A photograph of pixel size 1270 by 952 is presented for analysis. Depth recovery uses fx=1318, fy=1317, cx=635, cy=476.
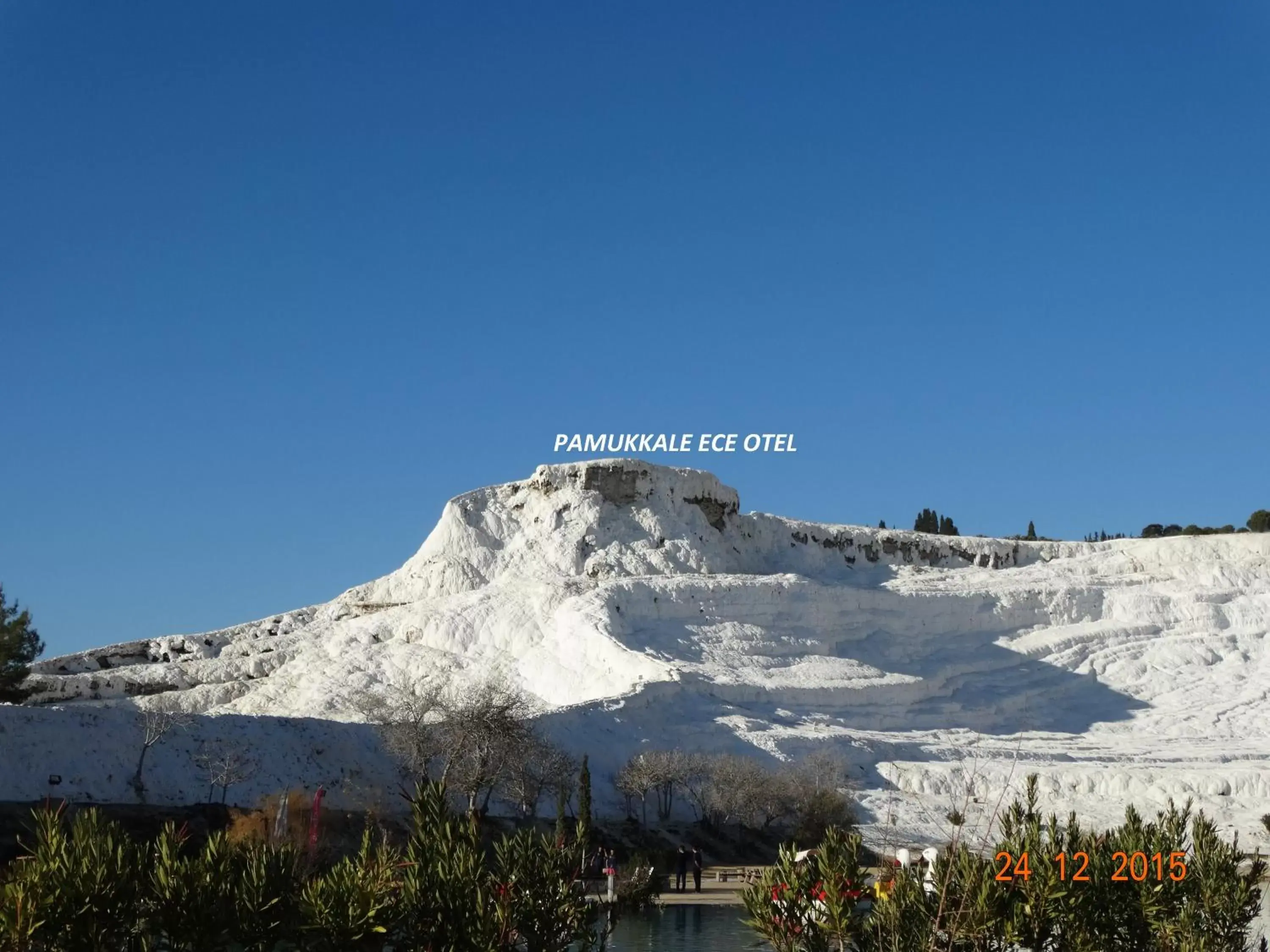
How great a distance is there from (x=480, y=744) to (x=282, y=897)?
81.6 ft

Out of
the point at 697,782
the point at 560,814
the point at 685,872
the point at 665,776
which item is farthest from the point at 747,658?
the point at 560,814

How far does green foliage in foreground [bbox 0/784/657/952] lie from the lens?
10391mm

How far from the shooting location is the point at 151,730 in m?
35.6

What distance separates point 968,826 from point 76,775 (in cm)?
2478

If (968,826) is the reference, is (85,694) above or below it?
above

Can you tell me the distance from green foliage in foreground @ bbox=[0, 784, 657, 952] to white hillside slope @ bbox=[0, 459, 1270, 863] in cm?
2551

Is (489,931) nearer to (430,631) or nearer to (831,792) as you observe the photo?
(831,792)

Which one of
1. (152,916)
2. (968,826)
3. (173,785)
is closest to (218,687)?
(173,785)

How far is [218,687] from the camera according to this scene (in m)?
59.9

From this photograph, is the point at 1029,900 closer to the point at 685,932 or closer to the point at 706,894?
the point at 685,932

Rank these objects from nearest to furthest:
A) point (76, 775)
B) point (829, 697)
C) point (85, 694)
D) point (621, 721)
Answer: point (76, 775)
point (621, 721)
point (829, 697)
point (85, 694)
